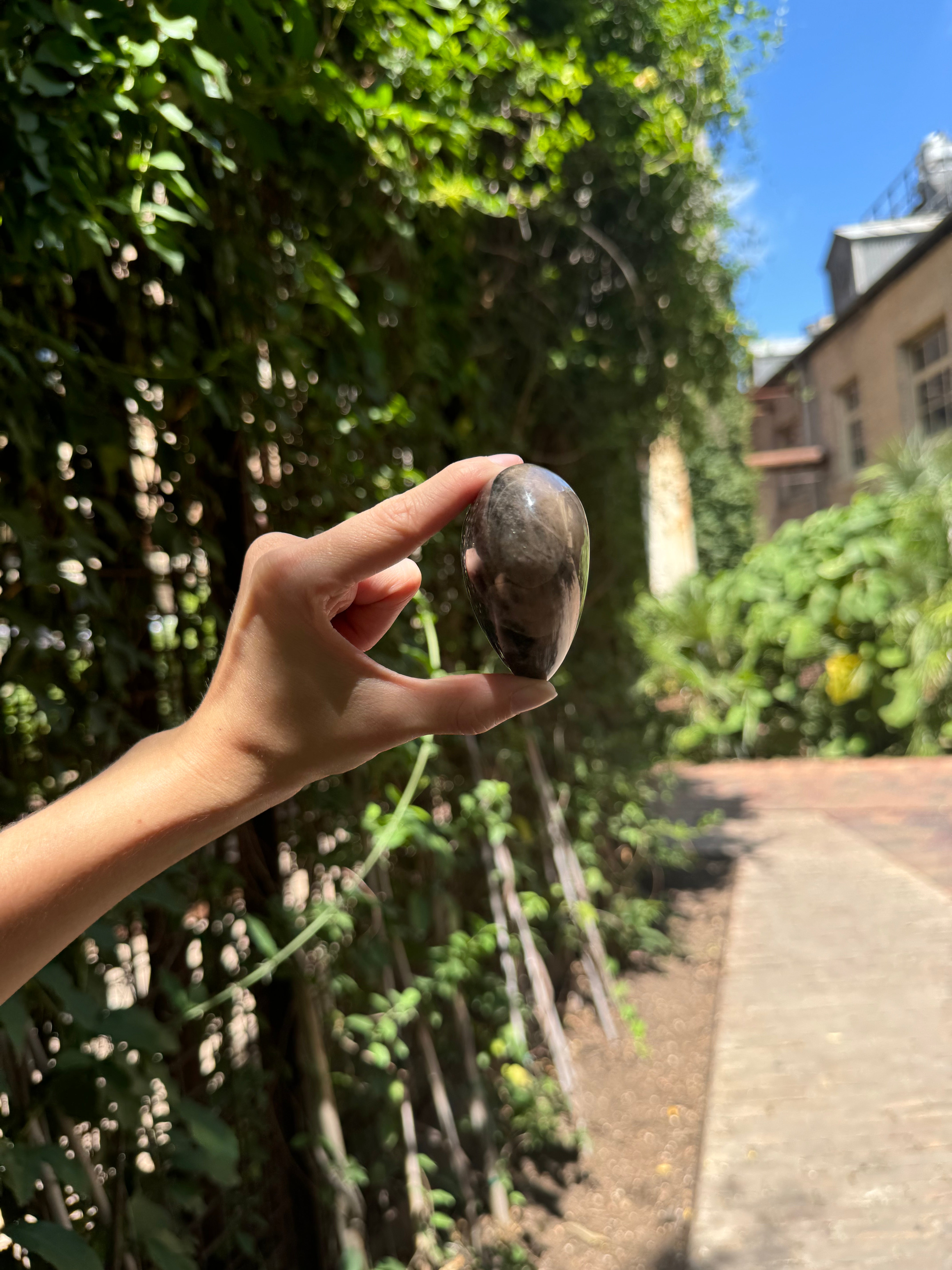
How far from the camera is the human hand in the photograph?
2.35 ft

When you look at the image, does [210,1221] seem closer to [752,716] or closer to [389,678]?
[389,678]

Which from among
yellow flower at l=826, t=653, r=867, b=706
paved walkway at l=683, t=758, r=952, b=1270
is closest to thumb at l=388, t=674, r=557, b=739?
paved walkway at l=683, t=758, r=952, b=1270

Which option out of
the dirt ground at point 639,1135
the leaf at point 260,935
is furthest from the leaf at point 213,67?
the dirt ground at point 639,1135

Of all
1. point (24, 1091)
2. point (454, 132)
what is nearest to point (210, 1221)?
point (24, 1091)

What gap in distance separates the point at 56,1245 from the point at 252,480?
125 cm

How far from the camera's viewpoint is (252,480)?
5.76 feet

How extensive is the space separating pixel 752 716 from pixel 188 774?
26.8 ft

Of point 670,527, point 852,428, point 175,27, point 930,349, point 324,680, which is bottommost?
point 324,680

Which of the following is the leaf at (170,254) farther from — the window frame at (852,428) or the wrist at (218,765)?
the window frame at (852,428)

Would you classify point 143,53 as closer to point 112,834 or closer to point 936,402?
point 112,834

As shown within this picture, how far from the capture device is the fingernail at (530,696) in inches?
33.1

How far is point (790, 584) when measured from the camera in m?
8.66

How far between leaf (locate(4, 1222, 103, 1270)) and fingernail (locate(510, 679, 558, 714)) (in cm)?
78

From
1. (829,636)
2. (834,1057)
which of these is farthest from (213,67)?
(829,636)
